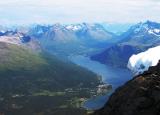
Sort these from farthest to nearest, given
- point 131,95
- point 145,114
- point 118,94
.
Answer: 1. point 118,94
2. point 131,95
3. point 145,114

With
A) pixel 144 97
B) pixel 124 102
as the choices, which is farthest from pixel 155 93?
pixel 124 102

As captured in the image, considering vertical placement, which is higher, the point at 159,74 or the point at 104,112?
the point at 159,74

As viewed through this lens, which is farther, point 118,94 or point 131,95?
point 118,94

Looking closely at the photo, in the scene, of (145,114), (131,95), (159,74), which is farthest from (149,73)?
(145,114)

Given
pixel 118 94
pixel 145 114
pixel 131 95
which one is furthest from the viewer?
pixel 118 94

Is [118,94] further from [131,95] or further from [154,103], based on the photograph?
[154,103]

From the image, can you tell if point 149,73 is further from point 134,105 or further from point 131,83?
point 134,105
